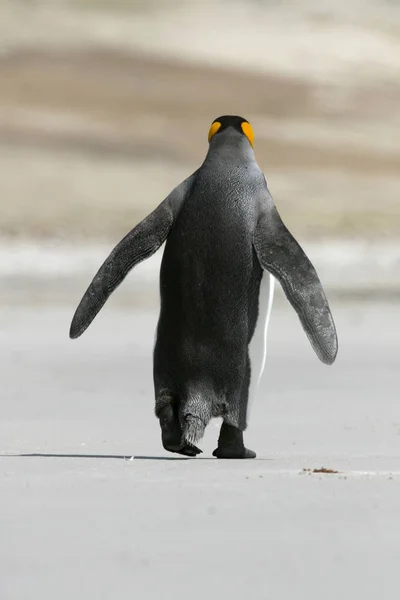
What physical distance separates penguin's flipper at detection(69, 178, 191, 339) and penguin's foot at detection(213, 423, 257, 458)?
2.27ft

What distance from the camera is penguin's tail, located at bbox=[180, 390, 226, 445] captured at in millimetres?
6125

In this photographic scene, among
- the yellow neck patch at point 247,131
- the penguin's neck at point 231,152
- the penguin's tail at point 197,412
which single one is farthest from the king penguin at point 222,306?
the yellow neck patch at point 247,131

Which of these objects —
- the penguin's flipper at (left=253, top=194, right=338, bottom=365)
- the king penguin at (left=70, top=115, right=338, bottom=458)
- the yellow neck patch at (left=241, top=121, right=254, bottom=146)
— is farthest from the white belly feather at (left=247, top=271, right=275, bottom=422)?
the yellow neck patch at (left=241, top=121, right=254, bottom=146)

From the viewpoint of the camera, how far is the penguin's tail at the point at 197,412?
6125 millimetres

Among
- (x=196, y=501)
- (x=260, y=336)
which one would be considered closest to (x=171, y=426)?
(x=260, y=336)

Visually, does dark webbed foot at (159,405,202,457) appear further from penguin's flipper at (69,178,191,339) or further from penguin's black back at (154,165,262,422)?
penguin's flipper at (69,178,191,339)

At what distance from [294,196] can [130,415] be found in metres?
48.6

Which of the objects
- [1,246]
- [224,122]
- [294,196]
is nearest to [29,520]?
[224,122]

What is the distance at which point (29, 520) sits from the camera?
14.6 feet

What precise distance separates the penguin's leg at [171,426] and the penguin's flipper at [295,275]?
0.57m

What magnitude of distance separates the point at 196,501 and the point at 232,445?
144 centimetres

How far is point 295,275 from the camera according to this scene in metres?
6.16

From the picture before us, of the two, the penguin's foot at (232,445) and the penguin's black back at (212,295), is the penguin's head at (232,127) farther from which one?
the penguin's foot at (232,445)

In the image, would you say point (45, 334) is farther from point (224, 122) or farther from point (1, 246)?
point (1, 246)
